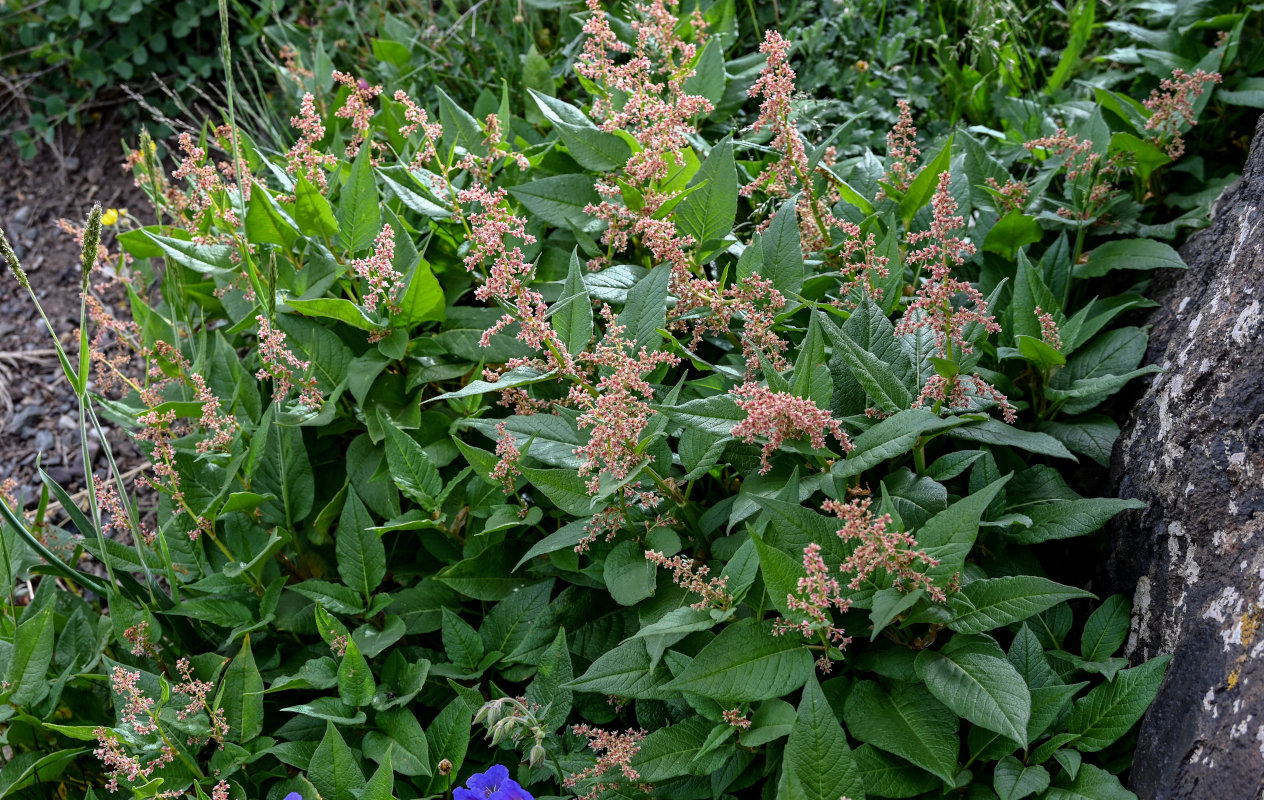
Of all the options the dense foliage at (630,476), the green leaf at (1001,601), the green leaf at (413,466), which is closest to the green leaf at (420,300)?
the dense foliage at (630,476)

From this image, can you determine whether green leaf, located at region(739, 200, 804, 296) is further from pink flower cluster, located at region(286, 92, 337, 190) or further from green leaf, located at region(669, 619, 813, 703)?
pink flower cluster, located at region(286, 92, 337, 190)

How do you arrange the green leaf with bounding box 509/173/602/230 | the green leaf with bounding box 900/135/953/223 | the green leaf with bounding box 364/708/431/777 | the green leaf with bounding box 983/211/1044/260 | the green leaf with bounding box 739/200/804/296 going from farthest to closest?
1. the green leaf with bounding box 509/173/602/230
2. the green leaf with bounding box 983/211/1044/260
3. the green leaf with bounding box 900/135/953/223
4. the green leaf with bounding box 739/200/804/296
5. the green leaf with bounding box 364/708/431/777

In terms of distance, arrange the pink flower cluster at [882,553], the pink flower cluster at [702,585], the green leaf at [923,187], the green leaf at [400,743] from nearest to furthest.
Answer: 1. the pink flower cluster at [882,553]
2. the pink flower cluster at [702,585]
3. the green leaf at [400,743]
4. the green leaf at [923,187]

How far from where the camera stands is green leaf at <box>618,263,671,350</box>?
2324mm

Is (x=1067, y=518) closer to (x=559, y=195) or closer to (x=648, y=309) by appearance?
(x=648, y=309)

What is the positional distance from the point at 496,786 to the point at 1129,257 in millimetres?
2124

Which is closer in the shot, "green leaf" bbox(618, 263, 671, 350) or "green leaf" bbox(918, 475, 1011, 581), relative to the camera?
"green leaf" bbox(918, 475, 1011, 581)

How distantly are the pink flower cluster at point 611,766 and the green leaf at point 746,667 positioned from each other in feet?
0.75

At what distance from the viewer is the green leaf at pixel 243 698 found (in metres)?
2.36

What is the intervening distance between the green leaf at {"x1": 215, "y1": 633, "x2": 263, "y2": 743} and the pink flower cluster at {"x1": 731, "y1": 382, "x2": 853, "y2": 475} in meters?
1.36

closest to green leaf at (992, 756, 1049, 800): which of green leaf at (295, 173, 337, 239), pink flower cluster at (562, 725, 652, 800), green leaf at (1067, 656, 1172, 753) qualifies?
green leaf at (1067, 656, 1172, 753)

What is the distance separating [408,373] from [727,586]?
120 centimetres

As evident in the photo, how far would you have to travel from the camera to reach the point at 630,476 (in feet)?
6.52

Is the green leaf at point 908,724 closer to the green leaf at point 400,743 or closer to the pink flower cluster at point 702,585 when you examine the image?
the pink flower cluster at point 702,585
